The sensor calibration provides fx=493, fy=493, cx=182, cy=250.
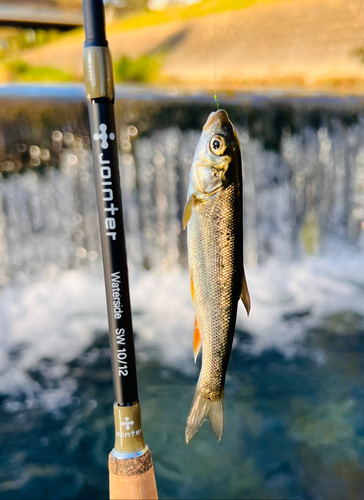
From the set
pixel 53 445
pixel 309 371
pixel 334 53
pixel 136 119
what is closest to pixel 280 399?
pixel 309 371

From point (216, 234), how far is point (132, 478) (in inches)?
40.4

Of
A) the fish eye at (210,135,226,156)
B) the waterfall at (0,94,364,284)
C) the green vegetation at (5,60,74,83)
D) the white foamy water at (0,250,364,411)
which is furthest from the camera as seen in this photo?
the green vegetation at (5,60,74,83)

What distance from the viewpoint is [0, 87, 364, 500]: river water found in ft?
12.2

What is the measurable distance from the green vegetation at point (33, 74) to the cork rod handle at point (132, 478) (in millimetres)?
14873

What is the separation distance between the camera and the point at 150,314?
→ 6.36 m

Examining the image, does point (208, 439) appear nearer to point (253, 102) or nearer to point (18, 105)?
point (18, 105)

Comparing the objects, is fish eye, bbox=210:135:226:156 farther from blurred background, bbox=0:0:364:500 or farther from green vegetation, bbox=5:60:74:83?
green vegetation, bbox=5:60:74:83

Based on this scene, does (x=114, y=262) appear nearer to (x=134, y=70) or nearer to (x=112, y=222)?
(x=112, y=222)

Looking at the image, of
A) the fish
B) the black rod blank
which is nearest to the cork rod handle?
the black rod blank

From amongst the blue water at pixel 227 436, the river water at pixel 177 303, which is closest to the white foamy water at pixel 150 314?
the river water at pixel 177 303

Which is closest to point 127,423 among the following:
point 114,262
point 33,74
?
point 114,262

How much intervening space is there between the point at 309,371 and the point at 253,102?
441 centimetres

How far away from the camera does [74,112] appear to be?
21.3 ft

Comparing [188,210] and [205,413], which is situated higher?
[188,210]
